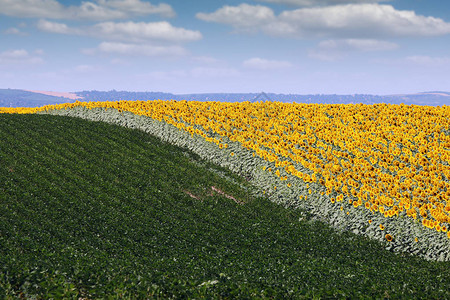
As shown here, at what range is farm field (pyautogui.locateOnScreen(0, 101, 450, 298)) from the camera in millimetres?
9727

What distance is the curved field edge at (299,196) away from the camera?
14008mm

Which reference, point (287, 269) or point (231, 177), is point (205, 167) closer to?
point (231, 177)

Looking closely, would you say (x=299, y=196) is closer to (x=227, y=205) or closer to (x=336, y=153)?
(x=227, y=205)

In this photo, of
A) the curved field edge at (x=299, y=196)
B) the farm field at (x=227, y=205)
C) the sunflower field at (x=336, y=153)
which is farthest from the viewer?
the sunflower field at (x=336, y=153)

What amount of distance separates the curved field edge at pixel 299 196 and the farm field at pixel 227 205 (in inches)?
2.1

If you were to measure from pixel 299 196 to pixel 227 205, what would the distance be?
3.04 meters

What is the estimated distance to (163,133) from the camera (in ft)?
82.6

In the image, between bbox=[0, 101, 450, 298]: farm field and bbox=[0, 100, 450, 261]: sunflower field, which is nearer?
bbox=[0, 101, 450, 298]: farm field

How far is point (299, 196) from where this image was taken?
18.1 metres

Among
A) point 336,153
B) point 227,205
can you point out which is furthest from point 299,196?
point 336,153

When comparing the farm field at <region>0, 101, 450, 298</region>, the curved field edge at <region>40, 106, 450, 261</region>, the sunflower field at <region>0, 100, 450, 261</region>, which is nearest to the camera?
the farm field at <region>0, 101, 450, 298</region>

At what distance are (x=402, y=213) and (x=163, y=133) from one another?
14218 millimetres

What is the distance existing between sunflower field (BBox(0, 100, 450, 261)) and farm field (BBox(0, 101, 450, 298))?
7cm

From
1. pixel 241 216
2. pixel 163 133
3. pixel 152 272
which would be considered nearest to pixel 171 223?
pixel 241 216
